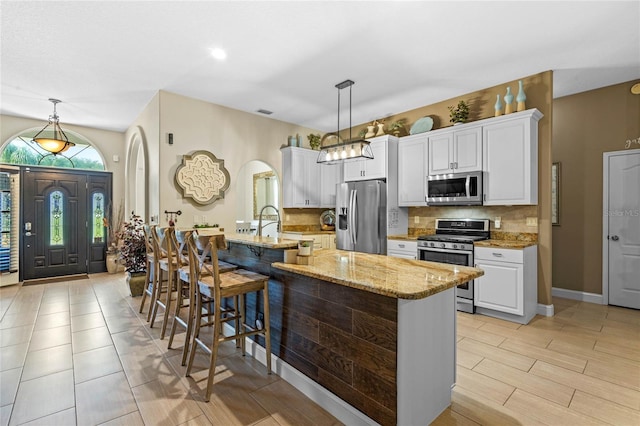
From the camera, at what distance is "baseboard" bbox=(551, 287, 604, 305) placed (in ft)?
14.1

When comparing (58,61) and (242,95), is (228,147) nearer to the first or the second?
(242,95)

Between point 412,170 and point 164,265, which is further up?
point 412,170

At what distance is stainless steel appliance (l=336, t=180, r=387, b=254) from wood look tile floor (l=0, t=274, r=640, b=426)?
5.69ft

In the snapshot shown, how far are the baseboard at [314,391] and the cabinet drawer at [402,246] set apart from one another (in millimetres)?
2555

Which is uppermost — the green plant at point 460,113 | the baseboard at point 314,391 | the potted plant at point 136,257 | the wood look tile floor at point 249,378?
the green plant at point 460,113

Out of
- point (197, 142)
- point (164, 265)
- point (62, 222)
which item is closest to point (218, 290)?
point (164, 265)

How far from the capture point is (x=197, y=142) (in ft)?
15.6

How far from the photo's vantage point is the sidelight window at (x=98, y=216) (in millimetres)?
6466

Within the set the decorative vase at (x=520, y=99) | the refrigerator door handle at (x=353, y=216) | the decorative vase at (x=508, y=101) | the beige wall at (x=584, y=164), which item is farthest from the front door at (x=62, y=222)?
the beige wall at (x=584, y=164)

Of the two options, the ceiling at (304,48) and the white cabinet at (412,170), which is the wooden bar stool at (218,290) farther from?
the white cabinet at (412,170)

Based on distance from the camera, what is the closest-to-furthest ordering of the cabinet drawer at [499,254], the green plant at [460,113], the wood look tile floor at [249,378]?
the wood look tile floor at [249,378]
the cabinet drawer at [499,254]
the green plant at [460,113]

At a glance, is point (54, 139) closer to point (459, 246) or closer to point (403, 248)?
point (403, 248)

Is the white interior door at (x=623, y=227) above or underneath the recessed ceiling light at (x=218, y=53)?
underneath

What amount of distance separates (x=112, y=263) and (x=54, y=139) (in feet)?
8.70
